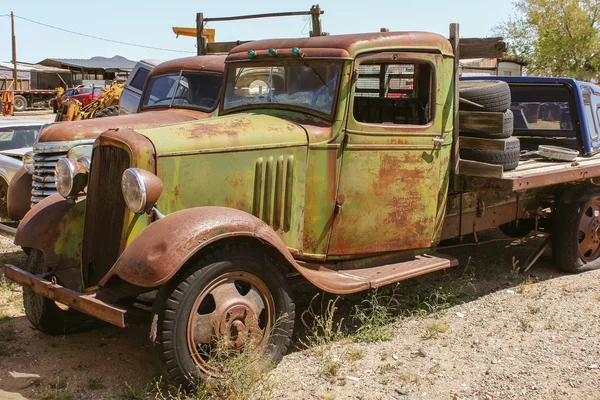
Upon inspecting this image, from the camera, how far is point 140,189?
12.4 ft

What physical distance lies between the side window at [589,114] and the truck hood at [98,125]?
3.95 m

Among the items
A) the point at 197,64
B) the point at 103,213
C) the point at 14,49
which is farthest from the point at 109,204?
the point at 14,49

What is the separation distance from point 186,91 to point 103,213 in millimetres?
4071

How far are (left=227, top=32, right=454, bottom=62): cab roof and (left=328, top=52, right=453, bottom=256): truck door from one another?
7 cm

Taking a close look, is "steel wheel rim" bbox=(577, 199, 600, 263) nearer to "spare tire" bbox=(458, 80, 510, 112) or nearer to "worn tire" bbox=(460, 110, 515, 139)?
"worn tire" bbox=(460, 110, 515, 139)

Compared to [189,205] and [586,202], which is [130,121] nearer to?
[189,205]

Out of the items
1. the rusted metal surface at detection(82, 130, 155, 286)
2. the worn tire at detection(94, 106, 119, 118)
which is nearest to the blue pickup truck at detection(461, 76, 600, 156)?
the rusted metal surface at detection(82, 130, 155, 286)

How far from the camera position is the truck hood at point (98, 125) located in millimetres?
7129

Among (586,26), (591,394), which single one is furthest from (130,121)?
(586,26)

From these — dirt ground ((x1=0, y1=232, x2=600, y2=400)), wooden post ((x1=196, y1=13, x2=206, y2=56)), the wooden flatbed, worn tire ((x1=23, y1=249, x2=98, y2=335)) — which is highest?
wooden post ((x1=196, y1=13, x2=206, y2=56))

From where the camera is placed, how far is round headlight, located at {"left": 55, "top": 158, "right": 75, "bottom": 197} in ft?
14.9

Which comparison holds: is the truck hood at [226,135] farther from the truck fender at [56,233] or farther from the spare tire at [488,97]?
the spare tire at [488,97]

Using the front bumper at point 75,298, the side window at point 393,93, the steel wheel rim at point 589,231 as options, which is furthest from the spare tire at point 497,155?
the front bumper at point 75,298

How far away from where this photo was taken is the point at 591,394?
13.0 ft
